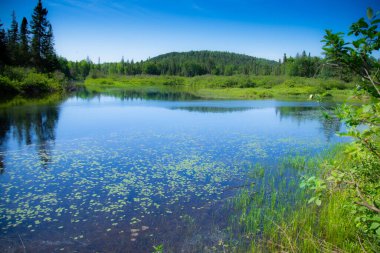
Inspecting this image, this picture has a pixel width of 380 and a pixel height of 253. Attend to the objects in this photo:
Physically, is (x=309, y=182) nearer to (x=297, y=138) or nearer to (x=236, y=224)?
(x=236, y=224)

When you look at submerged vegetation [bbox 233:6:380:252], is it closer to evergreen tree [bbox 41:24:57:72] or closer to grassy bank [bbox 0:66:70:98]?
grassy bank [bbox 0:66:70:98]

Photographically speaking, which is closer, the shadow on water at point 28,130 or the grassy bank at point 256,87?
the shadow on water at point 28,130

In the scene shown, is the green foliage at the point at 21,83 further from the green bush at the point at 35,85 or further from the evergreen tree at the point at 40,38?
the evergreen tree at the point at 40,38

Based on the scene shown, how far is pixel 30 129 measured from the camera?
767 inches

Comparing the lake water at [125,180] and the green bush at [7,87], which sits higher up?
the green bush at [7,87]

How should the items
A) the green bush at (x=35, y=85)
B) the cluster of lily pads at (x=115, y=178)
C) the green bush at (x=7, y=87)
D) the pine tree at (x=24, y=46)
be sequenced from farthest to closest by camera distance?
the pine tree at (x=24, y=46) → the green bush at (x=35, y=85) → the green bush at (x=7, y=87) → the cluster of lily pads at (x=115, y=178)

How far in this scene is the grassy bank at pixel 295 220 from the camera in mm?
5583

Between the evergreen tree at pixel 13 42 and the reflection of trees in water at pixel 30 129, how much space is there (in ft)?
122

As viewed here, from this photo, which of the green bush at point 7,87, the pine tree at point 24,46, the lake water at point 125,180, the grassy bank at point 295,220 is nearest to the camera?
the grassy bank at point 295,220

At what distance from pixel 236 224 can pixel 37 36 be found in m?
68.3

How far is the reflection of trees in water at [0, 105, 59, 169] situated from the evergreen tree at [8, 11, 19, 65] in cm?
3715

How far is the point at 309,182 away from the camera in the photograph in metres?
3.65

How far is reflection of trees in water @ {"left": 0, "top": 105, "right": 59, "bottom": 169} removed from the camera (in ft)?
49.1

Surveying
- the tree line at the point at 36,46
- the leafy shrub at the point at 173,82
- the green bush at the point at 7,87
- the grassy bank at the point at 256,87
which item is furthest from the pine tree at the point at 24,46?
the leafy shrub at the point at 173,82
